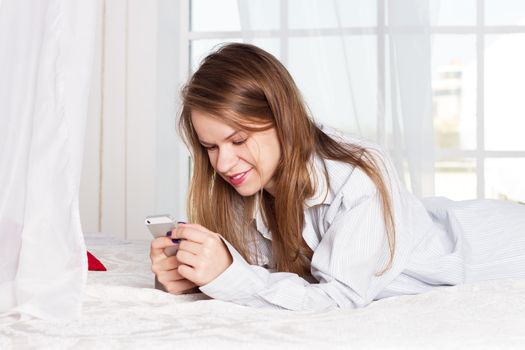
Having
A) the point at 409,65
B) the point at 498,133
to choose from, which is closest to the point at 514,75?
the point at 498,133

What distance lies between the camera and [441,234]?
1593mm

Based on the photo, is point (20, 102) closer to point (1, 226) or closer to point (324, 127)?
point (1, 226)

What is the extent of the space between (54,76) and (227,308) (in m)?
0.43

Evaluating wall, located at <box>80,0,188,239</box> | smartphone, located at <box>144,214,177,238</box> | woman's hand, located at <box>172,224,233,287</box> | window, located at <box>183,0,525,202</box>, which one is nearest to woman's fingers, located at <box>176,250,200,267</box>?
woman's hand, located at <box>172,224,233,287</box>

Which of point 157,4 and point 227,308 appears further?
point 157,4

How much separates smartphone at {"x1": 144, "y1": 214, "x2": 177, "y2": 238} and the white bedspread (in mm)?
114

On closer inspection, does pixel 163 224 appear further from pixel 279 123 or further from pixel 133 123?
pixel 133 123

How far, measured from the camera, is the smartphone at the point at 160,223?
1333mm

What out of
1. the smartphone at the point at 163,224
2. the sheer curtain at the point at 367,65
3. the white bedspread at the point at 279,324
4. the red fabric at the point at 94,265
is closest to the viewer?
the white bedspread at the point at 279,324

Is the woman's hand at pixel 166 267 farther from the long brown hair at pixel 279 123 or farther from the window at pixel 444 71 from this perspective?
the window at pixel 444 71

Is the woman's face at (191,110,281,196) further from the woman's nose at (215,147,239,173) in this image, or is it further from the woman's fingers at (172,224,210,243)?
the woman's fingers at (172,224,210,243)

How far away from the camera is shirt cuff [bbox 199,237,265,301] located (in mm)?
1229

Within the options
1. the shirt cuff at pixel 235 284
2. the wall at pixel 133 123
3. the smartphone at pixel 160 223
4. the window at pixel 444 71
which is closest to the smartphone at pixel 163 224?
the smartphone at pixel 160 223

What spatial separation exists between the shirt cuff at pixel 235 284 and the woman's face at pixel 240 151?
20cm
